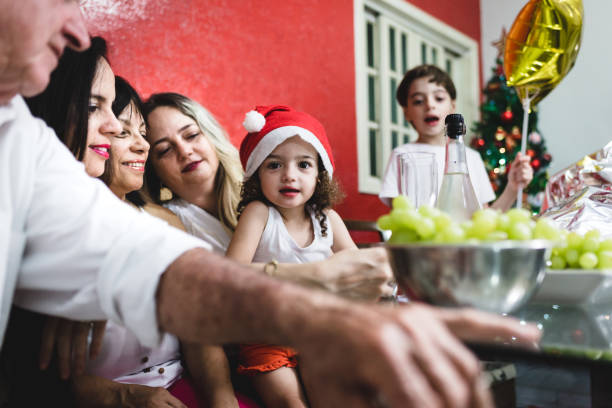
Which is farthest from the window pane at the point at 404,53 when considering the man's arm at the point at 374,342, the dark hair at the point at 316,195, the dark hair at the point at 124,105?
the man's arm at the point at 374,342

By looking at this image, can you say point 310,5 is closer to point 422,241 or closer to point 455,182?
point 455,182

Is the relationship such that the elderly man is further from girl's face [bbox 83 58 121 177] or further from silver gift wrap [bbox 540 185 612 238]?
silver gift wrap [bbox 540 185 612 238]

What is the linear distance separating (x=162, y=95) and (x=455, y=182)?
3.69 feet

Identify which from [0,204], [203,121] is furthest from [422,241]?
[203,121]

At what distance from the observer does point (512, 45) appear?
5.22ft

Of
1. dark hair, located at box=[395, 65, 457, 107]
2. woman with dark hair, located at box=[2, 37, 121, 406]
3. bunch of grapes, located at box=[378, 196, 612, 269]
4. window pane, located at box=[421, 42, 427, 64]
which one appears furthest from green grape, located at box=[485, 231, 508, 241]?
window pane, located at box=[421, 42, 427, 64]

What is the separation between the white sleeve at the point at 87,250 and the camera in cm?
60

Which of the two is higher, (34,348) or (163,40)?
(163,40)

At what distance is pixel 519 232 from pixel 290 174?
1042mm

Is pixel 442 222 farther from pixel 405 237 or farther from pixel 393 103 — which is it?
pixel 393 103

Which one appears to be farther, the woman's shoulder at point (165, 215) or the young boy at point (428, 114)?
the young boy at point (428, 114)

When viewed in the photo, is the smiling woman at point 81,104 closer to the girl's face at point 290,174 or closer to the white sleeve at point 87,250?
the white sleeve at point 87,250

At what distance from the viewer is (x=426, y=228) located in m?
0.55

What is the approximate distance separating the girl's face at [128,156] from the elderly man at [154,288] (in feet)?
1.86
